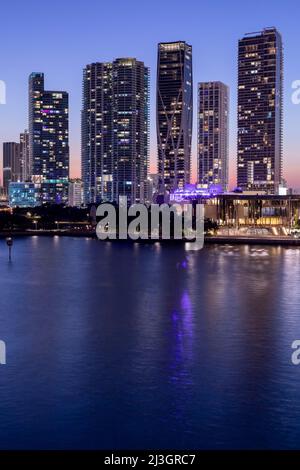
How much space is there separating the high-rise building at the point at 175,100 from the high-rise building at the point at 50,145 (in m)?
47.1

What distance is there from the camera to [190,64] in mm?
141875

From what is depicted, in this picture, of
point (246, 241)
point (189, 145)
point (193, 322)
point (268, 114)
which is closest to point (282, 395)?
point (193, 322)

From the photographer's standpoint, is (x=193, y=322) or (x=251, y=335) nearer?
(x=251, y=335)

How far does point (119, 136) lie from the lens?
16912 cm

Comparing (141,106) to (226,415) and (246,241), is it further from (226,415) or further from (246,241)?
(226,415)

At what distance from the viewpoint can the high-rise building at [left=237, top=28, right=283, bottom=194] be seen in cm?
15100

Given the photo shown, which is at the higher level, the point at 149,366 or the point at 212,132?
the point at 212,132

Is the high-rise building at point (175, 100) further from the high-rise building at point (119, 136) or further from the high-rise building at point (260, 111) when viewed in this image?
the high-rise building at point (119, 136)

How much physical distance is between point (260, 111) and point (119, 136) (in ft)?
127

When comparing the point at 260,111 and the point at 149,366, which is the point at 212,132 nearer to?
the point at 260,111

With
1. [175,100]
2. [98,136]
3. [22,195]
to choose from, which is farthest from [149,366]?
[22,195]

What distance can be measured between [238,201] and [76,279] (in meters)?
60.0

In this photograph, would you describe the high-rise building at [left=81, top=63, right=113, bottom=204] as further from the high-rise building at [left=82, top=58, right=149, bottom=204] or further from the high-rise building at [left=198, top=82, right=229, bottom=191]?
the high-rise building at [left=198, top=82, right=229, bottom=191]

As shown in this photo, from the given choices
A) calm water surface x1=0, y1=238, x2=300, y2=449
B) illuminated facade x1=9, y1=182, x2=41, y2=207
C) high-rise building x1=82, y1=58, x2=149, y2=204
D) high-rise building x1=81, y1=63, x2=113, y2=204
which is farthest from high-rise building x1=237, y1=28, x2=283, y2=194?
calm water surface x1=0, y1=238, x2=300, y2=449
